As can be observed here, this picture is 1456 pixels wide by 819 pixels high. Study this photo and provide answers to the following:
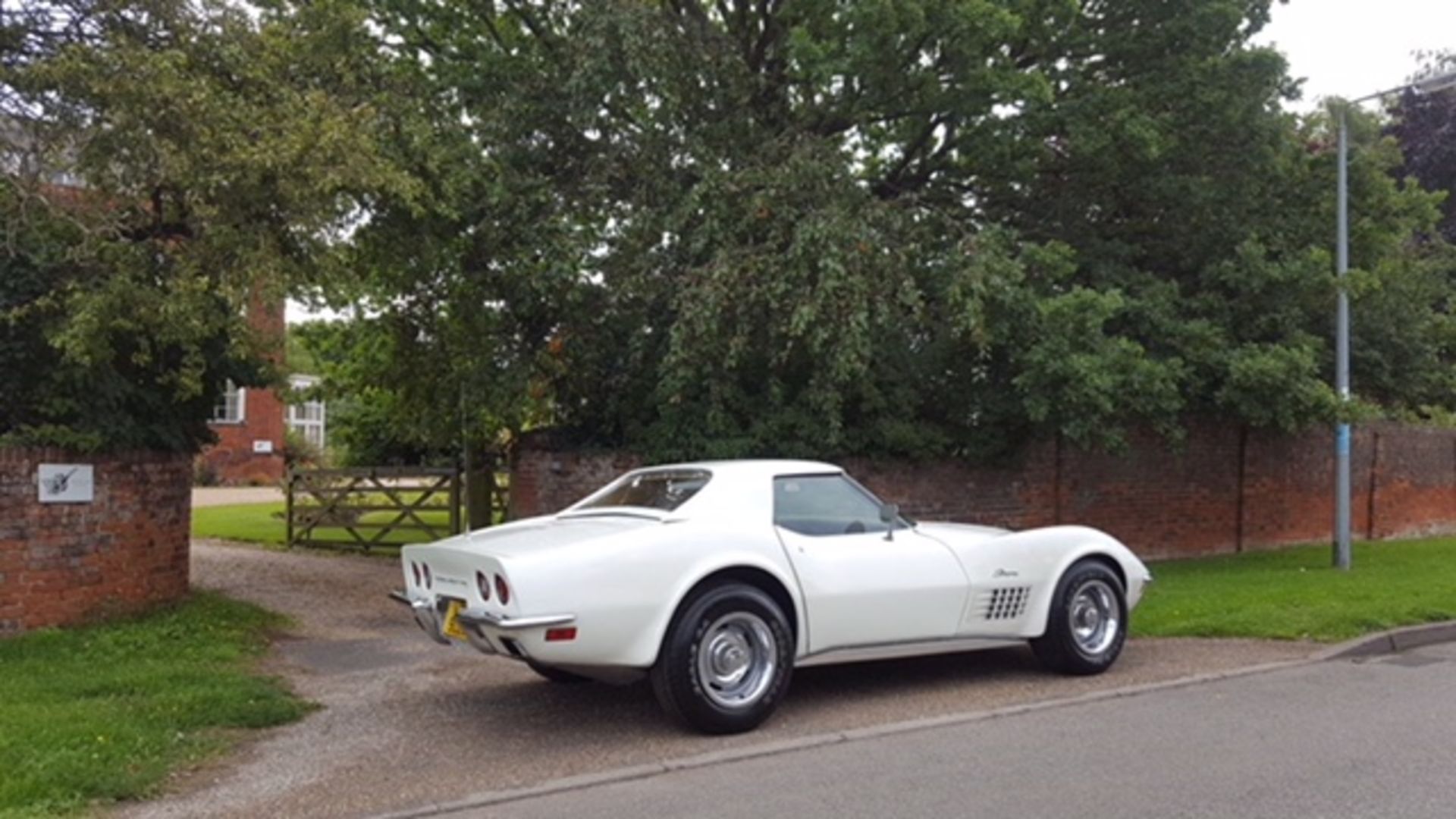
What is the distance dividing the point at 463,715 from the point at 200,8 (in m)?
6.11

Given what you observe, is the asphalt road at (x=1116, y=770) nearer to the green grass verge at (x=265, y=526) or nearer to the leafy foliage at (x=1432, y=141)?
the green grass verge at (x=265, y=526)

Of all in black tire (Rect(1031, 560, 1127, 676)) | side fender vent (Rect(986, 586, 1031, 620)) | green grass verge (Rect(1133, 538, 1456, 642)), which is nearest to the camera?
side fender vent (Rect(986, 586, 1031, 620))

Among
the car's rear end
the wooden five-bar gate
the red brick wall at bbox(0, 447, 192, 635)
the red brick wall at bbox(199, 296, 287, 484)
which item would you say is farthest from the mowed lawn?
the red brick wall at bbox(199, 296, 287, 484)

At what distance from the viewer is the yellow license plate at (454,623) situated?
6.93 metres

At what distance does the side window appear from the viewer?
7723 millimetres

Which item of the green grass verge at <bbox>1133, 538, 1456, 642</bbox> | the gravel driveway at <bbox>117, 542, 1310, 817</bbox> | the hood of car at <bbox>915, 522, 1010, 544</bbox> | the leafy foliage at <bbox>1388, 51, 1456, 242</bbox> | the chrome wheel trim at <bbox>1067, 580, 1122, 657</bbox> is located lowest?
the gravel driveway at <bbox>117, 542, 1310, 817</bbox>

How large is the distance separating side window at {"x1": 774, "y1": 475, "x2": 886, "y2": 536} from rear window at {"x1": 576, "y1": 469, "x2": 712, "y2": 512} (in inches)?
19.9

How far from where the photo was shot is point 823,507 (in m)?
7.91

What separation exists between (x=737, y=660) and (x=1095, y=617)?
9.89 ft

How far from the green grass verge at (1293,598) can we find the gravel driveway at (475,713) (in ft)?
1.52

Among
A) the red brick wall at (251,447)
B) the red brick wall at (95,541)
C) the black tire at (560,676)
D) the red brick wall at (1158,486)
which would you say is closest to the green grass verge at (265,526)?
the red brick wall at (1158,486)

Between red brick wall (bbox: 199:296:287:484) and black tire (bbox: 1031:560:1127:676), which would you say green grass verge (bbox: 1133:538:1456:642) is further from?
red brick wall (bbox: 199:296:287:484)

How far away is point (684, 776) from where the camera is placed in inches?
246

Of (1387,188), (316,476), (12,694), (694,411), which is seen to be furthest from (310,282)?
(1387,188)
